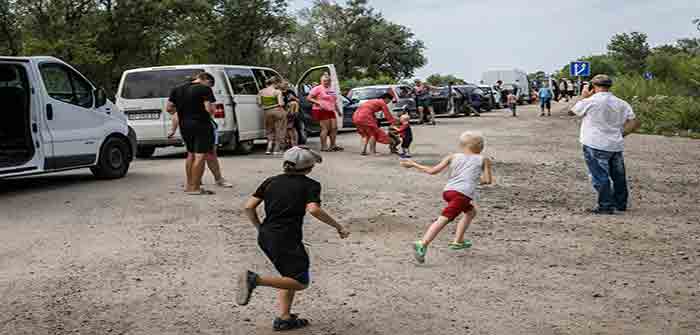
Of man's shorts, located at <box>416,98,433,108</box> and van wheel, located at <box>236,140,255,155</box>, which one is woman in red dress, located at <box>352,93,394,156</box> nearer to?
van wheel, located at <box>236,140,255,155</box>

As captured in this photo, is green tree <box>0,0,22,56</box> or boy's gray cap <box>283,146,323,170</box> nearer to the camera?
boy's gray cap <box>283,146,323,170</box>

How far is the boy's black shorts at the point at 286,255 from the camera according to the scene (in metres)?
4.88

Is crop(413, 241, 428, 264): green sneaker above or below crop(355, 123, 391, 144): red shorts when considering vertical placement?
below

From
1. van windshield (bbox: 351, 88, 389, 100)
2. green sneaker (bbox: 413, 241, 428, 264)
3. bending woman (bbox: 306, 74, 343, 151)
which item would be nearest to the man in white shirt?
green sneaker (bbox: 413, 241, 428, 264)

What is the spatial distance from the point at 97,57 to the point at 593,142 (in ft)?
109

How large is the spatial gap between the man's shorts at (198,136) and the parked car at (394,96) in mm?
14174

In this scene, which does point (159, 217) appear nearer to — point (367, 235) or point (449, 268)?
point (367, 235)

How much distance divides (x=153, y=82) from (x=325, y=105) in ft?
11.6

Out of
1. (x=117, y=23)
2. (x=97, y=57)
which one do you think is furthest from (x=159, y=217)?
(x=117, y=23)

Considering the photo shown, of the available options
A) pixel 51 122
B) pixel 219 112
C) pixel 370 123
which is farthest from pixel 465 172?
pixel 370 123

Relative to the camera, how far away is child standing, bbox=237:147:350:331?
191 inches

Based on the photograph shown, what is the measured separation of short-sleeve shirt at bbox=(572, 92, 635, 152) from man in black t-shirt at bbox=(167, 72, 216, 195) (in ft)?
14.7

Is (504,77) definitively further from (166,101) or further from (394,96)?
(166,101)

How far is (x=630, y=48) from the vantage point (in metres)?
118
